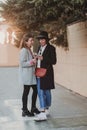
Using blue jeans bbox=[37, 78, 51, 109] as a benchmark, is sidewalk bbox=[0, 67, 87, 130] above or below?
below

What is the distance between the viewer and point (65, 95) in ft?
39.0

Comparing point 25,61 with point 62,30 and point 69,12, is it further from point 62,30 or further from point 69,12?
point 62,30

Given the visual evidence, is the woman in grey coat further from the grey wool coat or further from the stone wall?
the stone wall

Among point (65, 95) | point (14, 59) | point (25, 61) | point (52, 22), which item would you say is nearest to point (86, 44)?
point (52, 22)

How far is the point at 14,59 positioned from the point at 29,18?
807 inches

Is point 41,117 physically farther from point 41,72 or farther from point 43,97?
point 41,72

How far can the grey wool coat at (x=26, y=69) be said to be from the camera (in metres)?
8.14

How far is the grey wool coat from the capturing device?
8.14m

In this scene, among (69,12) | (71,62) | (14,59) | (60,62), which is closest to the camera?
(69,12)

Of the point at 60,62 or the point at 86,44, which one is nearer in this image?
the point at 86,44

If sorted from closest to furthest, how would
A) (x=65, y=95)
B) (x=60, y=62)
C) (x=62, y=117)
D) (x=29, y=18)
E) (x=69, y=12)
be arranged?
(x=62, y=117) → (x=69, y=12) → (x=29, y=18) → (x=65, y=95) → (x=60, y=62)

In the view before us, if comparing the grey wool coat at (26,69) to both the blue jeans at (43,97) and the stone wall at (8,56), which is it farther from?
the stone wall at (8,56)

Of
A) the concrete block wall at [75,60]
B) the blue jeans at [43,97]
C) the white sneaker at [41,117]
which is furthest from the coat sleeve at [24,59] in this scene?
the concrete block wall at [75,60]

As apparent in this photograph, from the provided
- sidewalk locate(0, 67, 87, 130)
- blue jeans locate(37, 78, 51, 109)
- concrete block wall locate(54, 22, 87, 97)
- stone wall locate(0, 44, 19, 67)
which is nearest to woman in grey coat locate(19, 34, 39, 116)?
blue jeans locate(37, 78, 51, 109)
